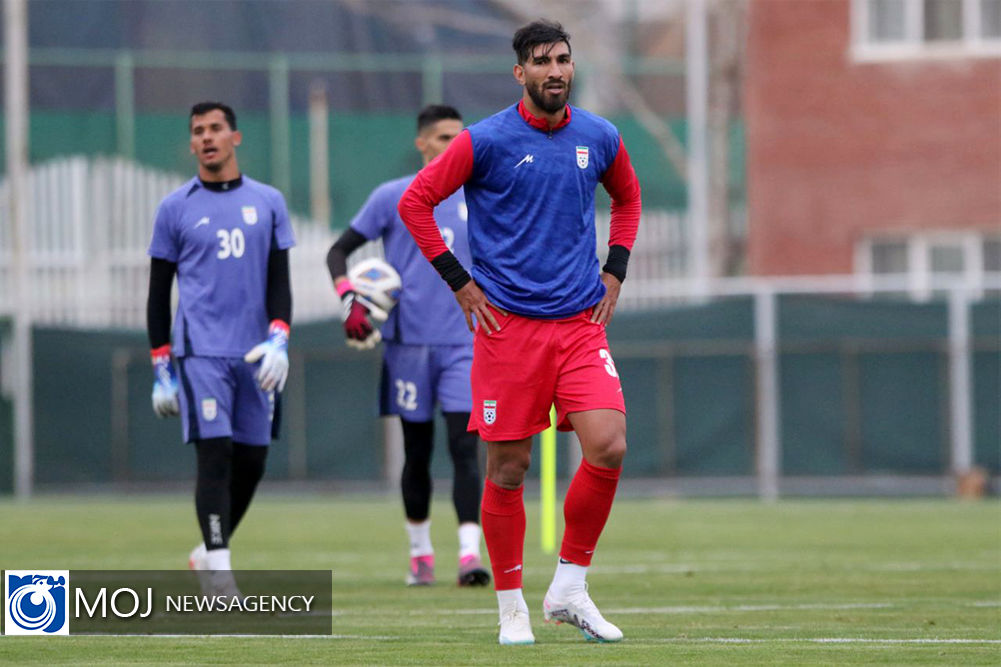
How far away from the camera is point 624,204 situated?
26.4 ft

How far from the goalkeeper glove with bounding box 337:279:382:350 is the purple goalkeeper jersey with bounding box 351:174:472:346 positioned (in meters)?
0.31

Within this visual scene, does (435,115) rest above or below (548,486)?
above

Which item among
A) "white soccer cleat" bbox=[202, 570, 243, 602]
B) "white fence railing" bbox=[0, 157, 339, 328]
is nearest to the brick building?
"white fence railing" bbox=[0, 157, 339, 328]

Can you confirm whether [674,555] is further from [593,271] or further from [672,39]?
[672,39]

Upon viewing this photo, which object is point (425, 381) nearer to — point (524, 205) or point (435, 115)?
point (435, 115)

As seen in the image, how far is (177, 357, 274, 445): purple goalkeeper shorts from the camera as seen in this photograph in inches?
364

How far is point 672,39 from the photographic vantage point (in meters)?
33.4

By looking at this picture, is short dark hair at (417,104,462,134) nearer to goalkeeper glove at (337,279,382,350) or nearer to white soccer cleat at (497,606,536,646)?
goalkeeper glove at (337,279,382,350)

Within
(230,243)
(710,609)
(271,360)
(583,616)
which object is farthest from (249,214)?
(583,616)

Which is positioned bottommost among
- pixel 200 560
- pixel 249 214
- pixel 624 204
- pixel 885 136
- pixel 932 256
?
pixel 200 560

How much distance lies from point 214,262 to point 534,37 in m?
2.53

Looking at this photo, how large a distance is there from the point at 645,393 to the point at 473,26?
29.4ft

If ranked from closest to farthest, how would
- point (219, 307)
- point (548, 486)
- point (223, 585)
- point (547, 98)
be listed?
point (547, 98)
point (223, 585)
point (219, 307)
point (548, 486)

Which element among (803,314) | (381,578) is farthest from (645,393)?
(381,578)
